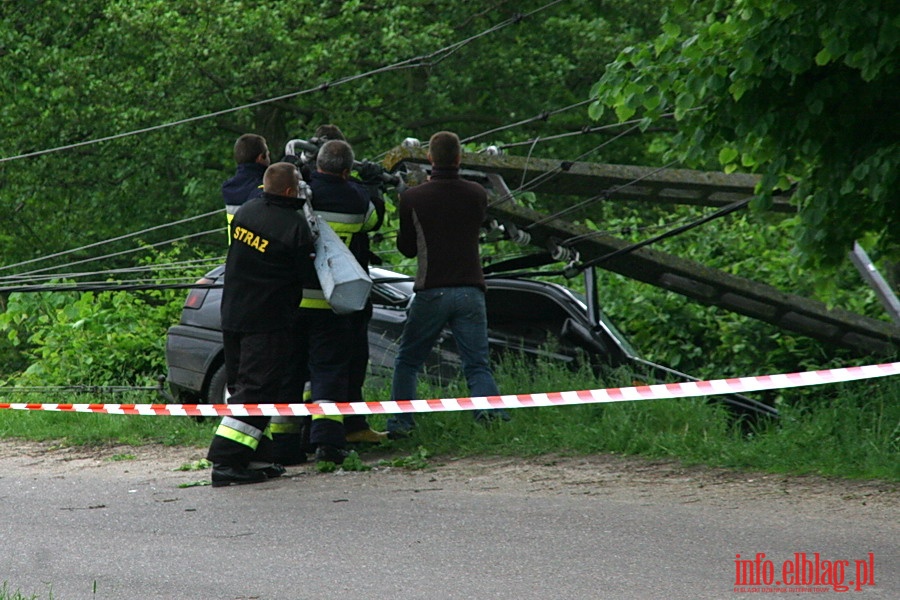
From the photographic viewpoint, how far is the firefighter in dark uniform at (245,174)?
358 inches

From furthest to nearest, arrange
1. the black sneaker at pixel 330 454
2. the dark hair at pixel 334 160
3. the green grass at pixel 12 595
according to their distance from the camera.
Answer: the dark hair at pixel 334 160
the black sneaker at pixel 330 454
the green grass at pixel 12 595

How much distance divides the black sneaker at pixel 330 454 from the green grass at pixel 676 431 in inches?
20.2

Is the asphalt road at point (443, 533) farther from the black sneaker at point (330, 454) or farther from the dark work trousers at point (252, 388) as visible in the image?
the dark work trousers at point (252, 388)

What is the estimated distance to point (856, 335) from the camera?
10203mm

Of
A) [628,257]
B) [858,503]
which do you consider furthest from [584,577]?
[628,257]

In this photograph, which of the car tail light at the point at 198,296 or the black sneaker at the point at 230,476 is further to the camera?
Answer: the car tail light at the point at 198,296

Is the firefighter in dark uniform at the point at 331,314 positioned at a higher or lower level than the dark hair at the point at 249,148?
lower

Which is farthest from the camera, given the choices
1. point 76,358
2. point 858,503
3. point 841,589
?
point 76,358

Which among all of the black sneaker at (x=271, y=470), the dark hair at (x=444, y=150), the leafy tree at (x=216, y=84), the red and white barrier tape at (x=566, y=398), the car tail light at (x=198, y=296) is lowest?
the black sneaker at (x=271, y=470)

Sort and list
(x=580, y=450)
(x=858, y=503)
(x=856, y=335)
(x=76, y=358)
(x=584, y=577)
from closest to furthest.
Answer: (x=584, y=577) < (x=858, y=503) < (x=580, y=450) < (x=856, y=335) < (x=76, y=358)

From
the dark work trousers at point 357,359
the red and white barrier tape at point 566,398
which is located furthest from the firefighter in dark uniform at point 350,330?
the red and white barrier tape at point 566,398

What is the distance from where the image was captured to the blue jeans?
927 centimetres

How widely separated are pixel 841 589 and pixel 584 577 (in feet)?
3.34

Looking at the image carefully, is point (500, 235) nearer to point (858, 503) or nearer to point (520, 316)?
point (520, 316)
